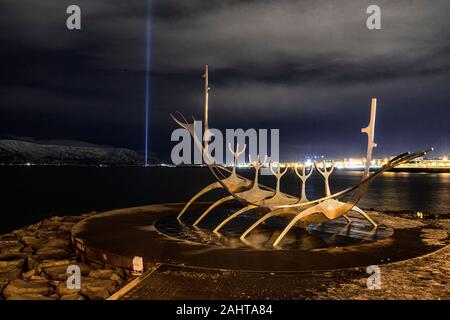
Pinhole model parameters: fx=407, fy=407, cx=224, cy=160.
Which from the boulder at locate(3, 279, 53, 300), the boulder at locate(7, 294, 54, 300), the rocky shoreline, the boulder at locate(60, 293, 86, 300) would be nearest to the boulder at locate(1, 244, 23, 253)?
the rocky shoreline

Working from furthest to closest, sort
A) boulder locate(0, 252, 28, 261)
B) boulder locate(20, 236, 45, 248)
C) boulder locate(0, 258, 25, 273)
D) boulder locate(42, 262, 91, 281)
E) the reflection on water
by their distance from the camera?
1. boulder locate(20, 236, 45, 248)
2. boulder locate(0, 252, 28, 261)
3. the reflection on water
4. boulder locate(0, 258, 25, 273)
5. boulder locate(42, 262, 91, 281)

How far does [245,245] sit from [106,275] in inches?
145

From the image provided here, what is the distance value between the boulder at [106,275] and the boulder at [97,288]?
182 millimetres

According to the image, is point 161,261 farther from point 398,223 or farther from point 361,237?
point 398,223

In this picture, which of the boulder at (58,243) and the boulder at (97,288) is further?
the boulder at (58,243)

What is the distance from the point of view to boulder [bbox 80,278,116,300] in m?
8.27

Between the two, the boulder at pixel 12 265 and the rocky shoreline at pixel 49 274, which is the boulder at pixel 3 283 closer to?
the rocky shoreline at pixel 49 274

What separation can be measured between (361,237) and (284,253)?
11.8 feet

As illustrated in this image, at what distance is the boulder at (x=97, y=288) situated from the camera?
827 centimetres

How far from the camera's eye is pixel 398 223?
1530 cm

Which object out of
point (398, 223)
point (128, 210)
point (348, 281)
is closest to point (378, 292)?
point (348, 281)

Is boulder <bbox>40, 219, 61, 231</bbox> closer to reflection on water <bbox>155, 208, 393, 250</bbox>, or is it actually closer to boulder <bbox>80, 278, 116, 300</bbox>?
reflection on water <bbox>155, 208, 393, 250</bbox>

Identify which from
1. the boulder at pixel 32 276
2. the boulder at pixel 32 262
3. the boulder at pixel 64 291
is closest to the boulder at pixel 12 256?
the boulder at pixel 32 262
